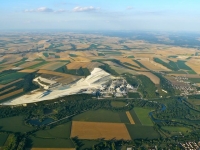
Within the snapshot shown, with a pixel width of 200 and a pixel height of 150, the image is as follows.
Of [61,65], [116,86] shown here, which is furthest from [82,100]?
[61,65]

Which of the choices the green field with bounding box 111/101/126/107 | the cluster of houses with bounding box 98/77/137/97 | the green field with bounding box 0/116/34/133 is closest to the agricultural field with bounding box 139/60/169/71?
the cluster of houses with bounding box 98/77/137/97

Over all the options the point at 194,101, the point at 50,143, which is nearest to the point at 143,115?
the point at 194,101

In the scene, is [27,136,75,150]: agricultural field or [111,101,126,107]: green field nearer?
[27,136,75,150]: agricultural field

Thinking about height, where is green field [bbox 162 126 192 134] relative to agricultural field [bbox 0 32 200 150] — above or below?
below

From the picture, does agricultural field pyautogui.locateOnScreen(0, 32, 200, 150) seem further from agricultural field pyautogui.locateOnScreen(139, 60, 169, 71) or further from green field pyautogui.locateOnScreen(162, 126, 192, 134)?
agricultural field pyautogui.locateOnScreen(139, 60, 169, 71)

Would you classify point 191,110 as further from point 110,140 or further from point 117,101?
point 110,140

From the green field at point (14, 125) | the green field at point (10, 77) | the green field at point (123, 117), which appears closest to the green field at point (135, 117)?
the green field at point (123, 117)

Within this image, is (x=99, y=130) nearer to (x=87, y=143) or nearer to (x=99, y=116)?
(x=87, y=143)
